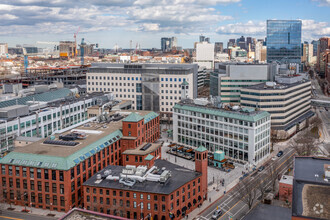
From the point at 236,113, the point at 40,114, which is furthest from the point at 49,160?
the point at 236,113

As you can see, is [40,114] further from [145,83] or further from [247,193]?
[247,193]

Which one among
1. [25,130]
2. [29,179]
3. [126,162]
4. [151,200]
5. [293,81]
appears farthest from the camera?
[293,81]

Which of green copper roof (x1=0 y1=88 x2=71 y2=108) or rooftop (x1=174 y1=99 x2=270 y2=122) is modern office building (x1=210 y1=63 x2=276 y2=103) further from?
green copper roof (x1=0 y1=88 x2=71 y2=108)

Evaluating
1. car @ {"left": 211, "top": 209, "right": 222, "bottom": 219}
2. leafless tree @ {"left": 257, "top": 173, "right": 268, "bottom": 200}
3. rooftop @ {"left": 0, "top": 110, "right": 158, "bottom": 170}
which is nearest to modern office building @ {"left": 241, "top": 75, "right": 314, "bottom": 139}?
leafless tree @ {"left": 257, "top": 173, "right": 268, "bottom": 200}

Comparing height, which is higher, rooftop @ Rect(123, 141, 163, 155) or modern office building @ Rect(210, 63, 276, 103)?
modern office building @ Rect(210, 63, 276, 103)

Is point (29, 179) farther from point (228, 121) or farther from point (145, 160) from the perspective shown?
point (228, 121)

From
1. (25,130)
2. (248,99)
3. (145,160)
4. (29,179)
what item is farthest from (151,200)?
(248,99)
